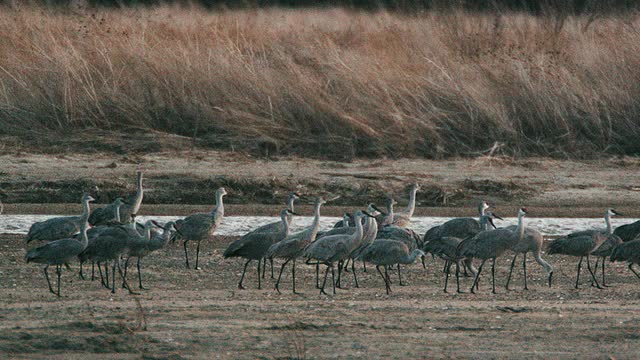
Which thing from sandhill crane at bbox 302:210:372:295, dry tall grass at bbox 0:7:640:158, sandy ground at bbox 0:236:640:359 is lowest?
sandy ground at bbox 0:236:640:359

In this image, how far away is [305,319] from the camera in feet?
34.7

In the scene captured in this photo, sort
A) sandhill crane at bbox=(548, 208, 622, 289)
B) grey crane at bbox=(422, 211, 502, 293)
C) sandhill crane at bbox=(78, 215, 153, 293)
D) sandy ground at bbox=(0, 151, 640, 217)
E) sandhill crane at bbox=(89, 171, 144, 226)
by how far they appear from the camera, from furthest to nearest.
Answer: sandy ground at bbox=(0, 151, 640, 217) < sandhill crane at bbox=(89, 171, 144, 226) < sandhill crane at bbox=(548, 208, 622, 289) < grey crane at bbox=(422, 211, 502, 293) < sandhill crane at bbox=(78, 215, 153, 293)

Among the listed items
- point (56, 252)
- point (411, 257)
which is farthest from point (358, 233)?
point (56, 252)

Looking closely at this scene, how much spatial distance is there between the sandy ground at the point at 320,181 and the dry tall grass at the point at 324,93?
498mm

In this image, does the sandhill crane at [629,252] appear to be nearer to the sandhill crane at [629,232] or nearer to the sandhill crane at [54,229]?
the sandhill crane at [629,232]

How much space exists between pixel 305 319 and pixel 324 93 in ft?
32.8

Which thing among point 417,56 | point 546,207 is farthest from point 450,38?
point 546,207

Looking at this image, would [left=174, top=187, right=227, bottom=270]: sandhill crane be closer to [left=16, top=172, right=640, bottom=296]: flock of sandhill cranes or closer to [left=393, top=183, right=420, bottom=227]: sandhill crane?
[left=16, top=172, right=640, bottom=296]: flock of sandhill cranes

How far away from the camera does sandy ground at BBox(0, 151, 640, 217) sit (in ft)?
58.5

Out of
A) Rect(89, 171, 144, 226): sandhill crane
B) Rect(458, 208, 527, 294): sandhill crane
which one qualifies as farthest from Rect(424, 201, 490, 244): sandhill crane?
Rect(89, 171, 144, 226): sandhill crane

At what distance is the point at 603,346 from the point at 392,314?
1.88 m

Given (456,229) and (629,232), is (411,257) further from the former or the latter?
(629,232)

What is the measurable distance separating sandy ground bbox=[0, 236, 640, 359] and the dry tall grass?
21.6 ft

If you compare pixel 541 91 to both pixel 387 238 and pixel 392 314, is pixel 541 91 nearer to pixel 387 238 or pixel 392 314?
pixel 387 238
